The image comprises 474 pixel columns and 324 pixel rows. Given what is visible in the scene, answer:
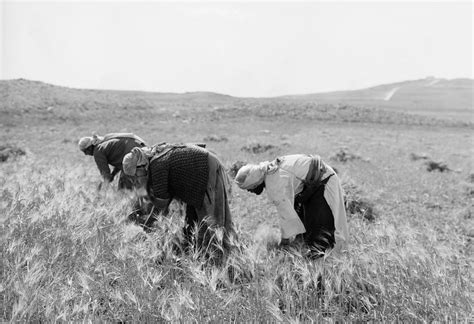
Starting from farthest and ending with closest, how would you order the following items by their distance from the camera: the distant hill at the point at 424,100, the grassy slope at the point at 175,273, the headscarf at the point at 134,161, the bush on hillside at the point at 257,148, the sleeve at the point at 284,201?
the distant hill at the point at 424,100
the bush on hillside at the point at 257,148
the headscarf at the point at 134,161
the sleeve at the point at 284,201
the grassy slope at the point at 175,273

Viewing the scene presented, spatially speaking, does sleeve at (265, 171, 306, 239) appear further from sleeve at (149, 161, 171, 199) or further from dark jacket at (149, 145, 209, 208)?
sleeve at (149, 161, 171, 199)

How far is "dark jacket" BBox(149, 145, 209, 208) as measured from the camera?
4605 millimetres

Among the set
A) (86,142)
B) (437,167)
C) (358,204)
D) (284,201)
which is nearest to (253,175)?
(284,201)

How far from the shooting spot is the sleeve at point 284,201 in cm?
416

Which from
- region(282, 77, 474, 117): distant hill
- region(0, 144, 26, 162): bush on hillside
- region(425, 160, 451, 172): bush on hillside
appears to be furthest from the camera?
region(282, 77, 474, 117): distant hill

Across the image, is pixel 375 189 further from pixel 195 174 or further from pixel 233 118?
pixel 233 118

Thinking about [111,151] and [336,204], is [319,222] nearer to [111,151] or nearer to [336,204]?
[336,204]

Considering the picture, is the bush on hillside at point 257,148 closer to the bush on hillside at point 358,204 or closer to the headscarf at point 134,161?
the bush on hillside at point 358,204

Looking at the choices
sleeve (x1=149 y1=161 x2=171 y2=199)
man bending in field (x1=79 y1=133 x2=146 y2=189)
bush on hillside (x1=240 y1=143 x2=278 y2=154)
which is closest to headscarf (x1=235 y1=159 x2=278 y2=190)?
sleeve (x1=149 y1=161 x2=171 y2=199)

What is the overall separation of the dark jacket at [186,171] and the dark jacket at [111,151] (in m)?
2.07

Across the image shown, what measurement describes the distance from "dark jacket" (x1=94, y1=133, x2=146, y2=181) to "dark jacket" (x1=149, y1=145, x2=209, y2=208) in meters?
2.07

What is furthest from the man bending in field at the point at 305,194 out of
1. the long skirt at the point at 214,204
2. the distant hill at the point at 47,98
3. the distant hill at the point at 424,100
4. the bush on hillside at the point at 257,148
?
the distant hill at the point at 424,100

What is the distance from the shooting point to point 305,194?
179 inches

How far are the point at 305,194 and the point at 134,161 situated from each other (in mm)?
1989
